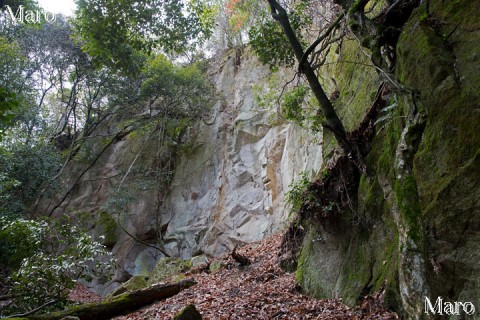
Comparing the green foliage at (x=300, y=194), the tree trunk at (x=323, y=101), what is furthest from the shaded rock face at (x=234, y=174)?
the tree trunk at (x=323, y=101)

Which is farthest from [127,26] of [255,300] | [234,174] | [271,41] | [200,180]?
[200,180]

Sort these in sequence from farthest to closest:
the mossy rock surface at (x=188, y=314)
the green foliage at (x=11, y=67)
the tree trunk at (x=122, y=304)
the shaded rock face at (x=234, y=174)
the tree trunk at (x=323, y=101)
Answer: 1. the green foliage at (x=11, y=67)
2. the shaded rock face at (x=234, y=174)
3. the tree trunk at (x=122, y=304)
4. the tree trunk at (x=323, y=101)
5. the mossy rock surface at (x=188, y=314)

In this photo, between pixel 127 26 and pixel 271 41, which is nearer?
pixel 127 26

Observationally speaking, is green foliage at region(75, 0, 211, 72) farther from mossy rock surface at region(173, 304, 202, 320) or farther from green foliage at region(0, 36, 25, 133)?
green foliage at region(0, 36, 25, 133)

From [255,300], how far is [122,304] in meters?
2.99

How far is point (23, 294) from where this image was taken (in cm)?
670

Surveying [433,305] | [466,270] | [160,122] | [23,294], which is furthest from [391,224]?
[160,122]

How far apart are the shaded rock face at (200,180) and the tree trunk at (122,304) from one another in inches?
239

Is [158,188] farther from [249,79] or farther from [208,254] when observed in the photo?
[249,79]

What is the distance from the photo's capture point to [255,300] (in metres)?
6.02

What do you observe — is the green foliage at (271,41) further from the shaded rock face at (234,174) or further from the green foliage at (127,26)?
the shaded rock face at (234,174)

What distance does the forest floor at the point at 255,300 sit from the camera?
4.95 meters

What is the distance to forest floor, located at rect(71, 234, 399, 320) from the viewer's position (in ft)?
16.3

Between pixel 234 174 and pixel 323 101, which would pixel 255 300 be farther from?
pixel 234 174
